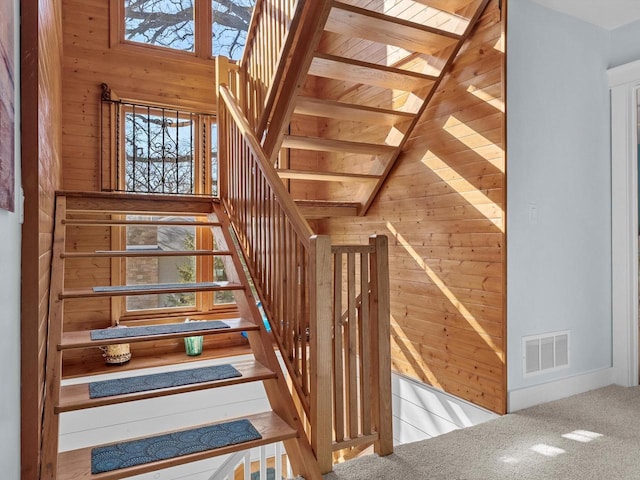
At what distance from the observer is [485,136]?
9.16 feet

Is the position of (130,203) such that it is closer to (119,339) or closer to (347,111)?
(119,339)

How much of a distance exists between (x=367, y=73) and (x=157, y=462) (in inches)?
94.6

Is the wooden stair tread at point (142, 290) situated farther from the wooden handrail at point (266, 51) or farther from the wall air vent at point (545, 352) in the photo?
the wall air vent at point (545, 352)

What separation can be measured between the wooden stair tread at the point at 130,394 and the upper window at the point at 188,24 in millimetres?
3459

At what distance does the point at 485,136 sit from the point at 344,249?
1.35 meters

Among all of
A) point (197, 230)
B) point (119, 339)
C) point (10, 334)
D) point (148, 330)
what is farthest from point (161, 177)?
point (10, 334)

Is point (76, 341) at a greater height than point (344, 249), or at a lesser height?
lesser

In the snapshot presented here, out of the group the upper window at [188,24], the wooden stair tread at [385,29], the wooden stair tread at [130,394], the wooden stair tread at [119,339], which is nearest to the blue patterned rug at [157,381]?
the wooden stair tread at [130,394]

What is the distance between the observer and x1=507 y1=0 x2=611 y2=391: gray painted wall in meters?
2.71

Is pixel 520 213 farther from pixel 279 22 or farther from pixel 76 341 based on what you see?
pixel 76 341

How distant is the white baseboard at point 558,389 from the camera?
270 cm

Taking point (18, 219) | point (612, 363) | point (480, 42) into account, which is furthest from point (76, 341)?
point (612, 363)

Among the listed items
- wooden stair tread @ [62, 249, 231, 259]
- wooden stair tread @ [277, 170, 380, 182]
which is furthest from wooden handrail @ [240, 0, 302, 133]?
wooden stair tread @ [62, 249, 231, 259]

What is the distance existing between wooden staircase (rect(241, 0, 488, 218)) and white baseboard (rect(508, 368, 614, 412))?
185cm
